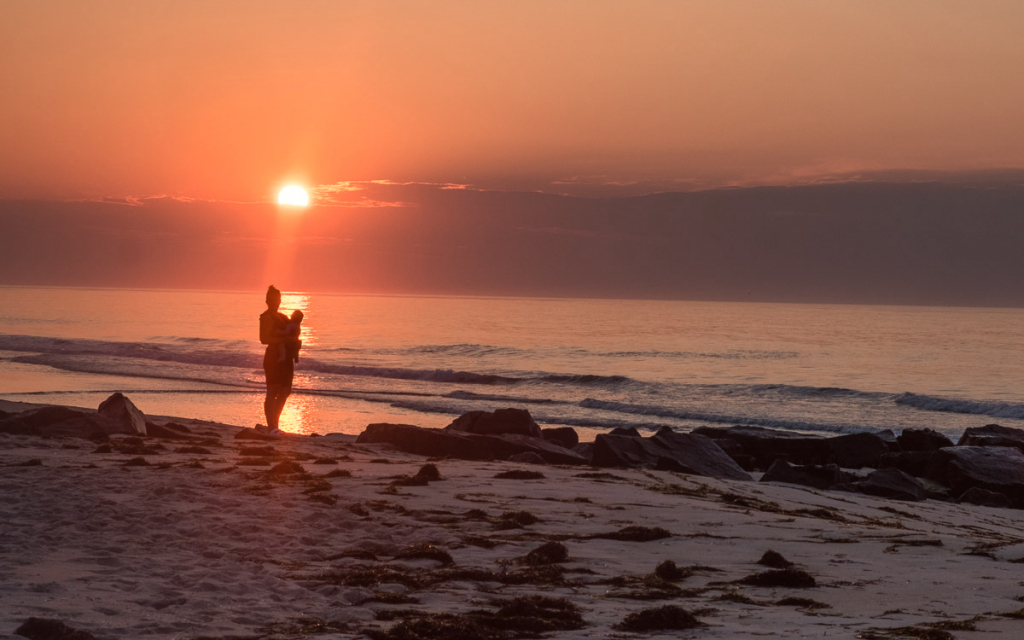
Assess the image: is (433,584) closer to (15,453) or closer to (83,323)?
(15,453)

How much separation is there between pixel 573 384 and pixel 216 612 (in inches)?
1407

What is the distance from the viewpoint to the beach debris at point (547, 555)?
7.27 meters

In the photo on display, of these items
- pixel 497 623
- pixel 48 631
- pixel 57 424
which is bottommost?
pixel 497 623

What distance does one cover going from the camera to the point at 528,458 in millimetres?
14062

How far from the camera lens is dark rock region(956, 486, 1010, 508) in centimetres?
1353

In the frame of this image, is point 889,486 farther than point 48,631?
Yes

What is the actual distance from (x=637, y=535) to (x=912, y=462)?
30.9 feet

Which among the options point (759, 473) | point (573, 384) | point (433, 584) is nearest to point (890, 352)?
point (573, 384)

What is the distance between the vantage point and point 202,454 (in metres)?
12.6

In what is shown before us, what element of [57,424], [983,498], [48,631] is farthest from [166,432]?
[983,498]

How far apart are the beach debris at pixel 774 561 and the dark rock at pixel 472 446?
7.03m

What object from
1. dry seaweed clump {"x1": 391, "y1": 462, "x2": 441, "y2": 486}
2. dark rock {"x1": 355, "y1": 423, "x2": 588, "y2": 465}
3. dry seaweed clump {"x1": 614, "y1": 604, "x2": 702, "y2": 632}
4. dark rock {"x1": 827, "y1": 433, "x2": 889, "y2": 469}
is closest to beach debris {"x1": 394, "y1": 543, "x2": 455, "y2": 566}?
dry seaweed clump {"x1": 614, "y1": 604, "x2": 702, "y2": 632}

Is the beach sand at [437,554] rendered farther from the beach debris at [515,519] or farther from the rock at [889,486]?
the rock at [889,486]

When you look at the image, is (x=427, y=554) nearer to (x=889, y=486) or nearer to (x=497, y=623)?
(x=497, y=623)
